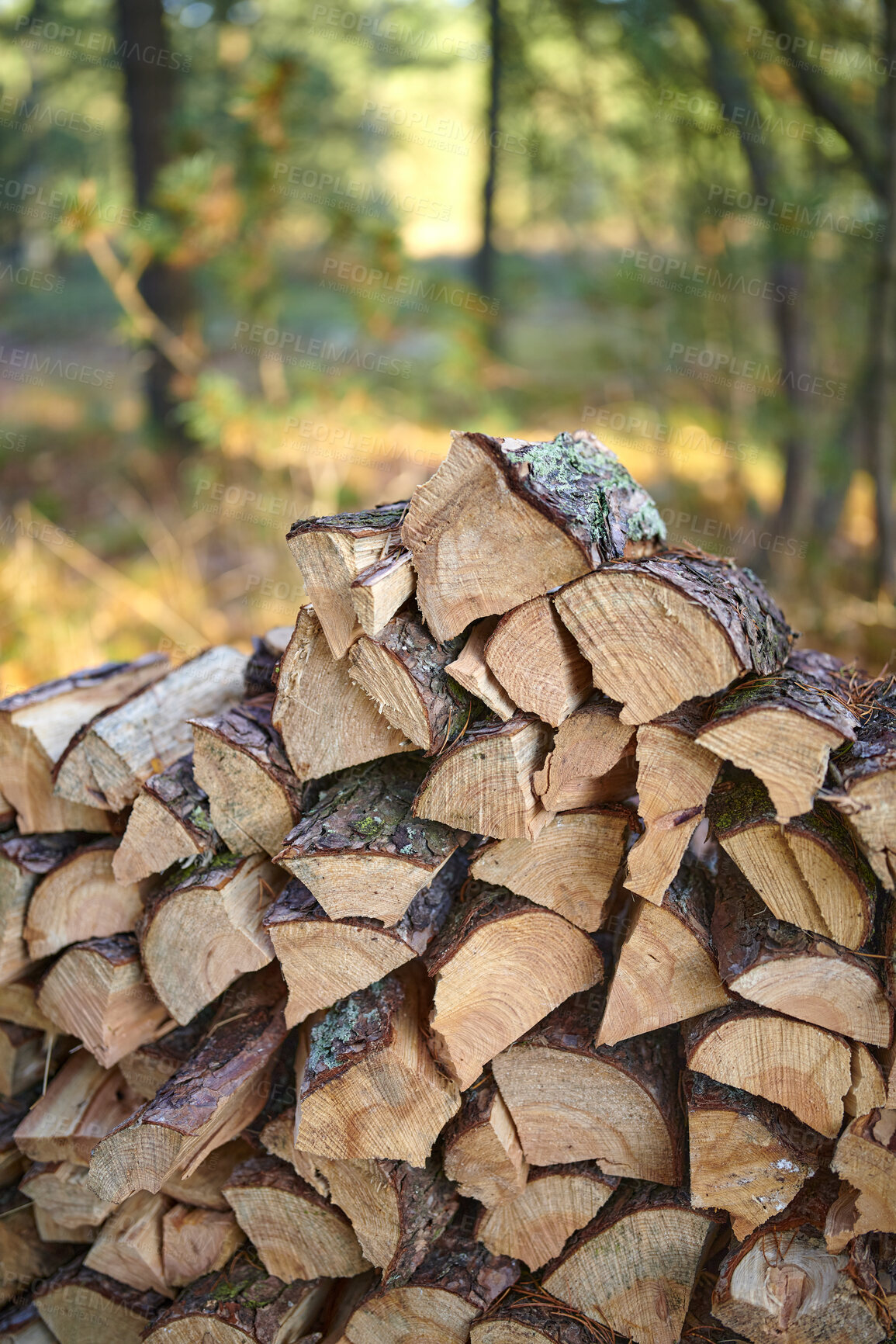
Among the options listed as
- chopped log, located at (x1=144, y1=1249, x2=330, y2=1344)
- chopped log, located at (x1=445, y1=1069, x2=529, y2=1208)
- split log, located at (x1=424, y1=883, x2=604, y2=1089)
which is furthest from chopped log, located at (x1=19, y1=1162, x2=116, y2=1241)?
split log, located at (x1=424, y1=883, x2=604, y2=1089)

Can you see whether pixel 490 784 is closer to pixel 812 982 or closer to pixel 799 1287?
pixel 812 982

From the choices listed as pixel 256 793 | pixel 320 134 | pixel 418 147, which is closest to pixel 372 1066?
pixel 256 793

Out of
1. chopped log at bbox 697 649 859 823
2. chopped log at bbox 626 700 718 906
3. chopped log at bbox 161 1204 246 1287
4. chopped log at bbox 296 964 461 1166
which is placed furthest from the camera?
chopped log at bbox 161 1204 246 1287

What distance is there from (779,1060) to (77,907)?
1457 mm

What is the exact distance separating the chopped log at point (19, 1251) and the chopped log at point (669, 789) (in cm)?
172

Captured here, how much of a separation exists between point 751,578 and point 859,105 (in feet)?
17.3

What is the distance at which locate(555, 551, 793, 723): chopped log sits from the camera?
139 centimetres

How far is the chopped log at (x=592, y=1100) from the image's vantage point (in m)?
1.60

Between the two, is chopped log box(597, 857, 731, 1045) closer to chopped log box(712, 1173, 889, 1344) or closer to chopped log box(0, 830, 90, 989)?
chopped log box(712, 1173, 889, 1344)

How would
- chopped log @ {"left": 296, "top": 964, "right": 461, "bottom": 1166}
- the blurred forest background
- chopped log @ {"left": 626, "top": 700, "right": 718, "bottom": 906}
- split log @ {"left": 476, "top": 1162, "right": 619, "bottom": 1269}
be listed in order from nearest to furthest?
chopped log @ {"left": 626, "top": 700, "right": 718, "bottom": 906} < chopped log @ {"left": 296, "top": 964, "right": 461, "bottom": 1166} < split log @ {"left": 476, "top": 1162, "right": 619, "bottom": 1269} < the blurred forest background

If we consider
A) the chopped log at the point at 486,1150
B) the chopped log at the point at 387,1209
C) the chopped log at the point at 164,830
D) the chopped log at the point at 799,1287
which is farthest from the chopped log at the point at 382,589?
the chopped log at the point at 799,1287

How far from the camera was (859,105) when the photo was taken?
541 centimetres

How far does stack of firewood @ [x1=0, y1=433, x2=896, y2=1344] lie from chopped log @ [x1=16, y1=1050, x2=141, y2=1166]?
0.01 m

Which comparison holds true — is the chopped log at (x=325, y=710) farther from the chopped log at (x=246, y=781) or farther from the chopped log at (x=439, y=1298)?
the chopped log at (x=439, y=1298)
